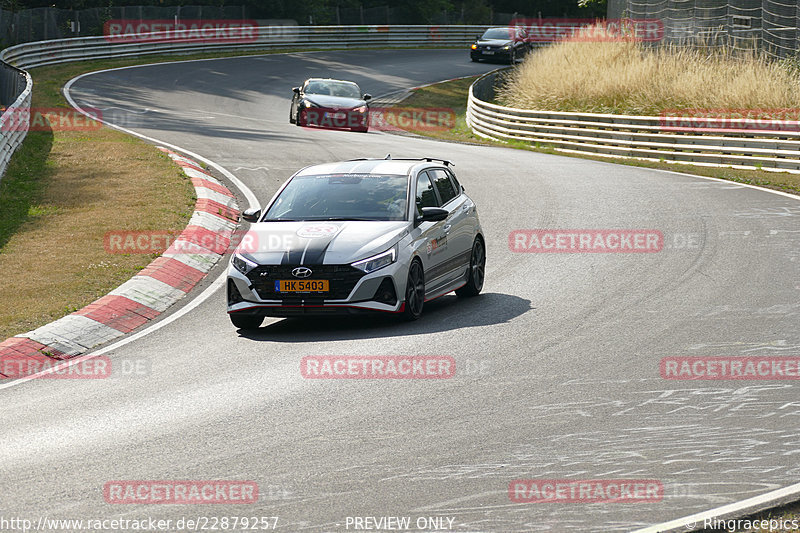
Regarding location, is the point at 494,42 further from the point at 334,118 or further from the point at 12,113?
the point at 12,113

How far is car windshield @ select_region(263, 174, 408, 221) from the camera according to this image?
470 inches

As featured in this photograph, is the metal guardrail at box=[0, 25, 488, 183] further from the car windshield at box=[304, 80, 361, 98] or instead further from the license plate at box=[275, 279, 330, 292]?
the license plate at box=[275, 279, 330, 292]

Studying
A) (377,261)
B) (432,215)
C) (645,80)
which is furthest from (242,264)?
(645,80)

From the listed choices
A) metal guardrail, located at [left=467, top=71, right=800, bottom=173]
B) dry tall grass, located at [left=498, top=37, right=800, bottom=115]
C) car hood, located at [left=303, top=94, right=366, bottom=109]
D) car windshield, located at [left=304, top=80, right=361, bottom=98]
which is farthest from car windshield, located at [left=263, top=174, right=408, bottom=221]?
car windshield, located at [left=304, top=80, right=361, bottom=98]

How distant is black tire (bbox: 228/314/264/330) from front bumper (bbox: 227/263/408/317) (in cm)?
23

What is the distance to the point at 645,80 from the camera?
3197cm

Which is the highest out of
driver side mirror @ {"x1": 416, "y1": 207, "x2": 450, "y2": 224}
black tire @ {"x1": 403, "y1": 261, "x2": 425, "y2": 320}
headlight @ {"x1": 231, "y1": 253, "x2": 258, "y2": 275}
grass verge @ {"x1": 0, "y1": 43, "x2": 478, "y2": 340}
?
driver side mirror @ {"x1": 416, "y1": 207, "x2": 450, "y2": 224}

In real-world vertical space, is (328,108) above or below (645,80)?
below

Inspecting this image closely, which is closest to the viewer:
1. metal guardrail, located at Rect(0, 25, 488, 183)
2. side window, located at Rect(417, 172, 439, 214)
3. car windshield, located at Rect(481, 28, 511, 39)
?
side window, located at Rect(417, 172, 439, 214)

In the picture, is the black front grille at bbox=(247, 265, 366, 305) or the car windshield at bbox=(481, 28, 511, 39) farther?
the car windshield at bbox=(481, 28, 511, 39)

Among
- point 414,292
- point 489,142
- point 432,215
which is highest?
point 432,215

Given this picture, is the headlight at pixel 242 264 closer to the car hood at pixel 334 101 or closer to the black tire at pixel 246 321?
the black tire at pixel 246 321

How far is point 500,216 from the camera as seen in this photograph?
18.1 meters

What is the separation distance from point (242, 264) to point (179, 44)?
145 ft
